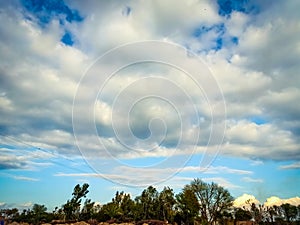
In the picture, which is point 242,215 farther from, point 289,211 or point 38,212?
point 38,212

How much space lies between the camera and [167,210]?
266 ft

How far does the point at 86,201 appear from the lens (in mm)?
79750

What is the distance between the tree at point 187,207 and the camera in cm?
7638

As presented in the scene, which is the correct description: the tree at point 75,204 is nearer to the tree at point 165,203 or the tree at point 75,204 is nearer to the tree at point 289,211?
the tree at point 165,203

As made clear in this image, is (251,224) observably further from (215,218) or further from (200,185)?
(200,185)

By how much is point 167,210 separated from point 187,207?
22.2 feet

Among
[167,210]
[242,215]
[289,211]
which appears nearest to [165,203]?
[167,210]

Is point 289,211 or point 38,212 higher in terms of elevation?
point 289,211

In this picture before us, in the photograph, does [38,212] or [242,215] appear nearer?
Result: [38,212]

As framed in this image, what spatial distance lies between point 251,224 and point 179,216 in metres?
20.5

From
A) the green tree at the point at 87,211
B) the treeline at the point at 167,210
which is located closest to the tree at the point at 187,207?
the treeline at the point at 167,210

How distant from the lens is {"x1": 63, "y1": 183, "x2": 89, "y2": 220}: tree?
73.1m

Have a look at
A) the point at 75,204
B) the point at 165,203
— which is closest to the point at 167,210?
the point at 165,203

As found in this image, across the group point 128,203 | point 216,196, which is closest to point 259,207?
point 216,196
